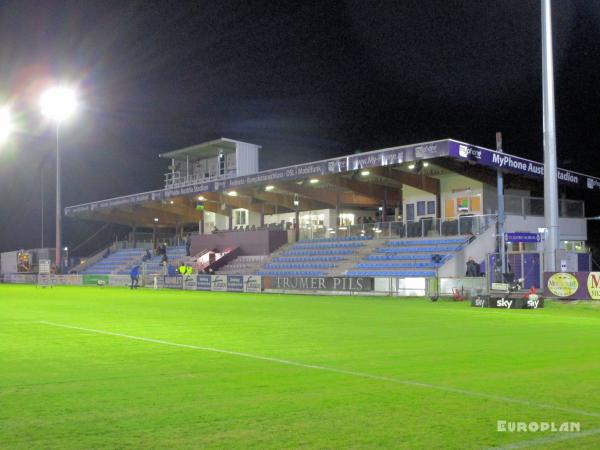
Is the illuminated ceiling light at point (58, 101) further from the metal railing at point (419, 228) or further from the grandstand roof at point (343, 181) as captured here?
the metal railing at point (419, 228)

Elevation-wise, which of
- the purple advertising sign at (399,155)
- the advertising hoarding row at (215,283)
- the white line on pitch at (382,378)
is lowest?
the white line on pitch at (382,378)

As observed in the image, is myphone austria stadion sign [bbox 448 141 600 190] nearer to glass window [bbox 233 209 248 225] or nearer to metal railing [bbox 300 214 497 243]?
metal railing [bbox 300 214 497 243]

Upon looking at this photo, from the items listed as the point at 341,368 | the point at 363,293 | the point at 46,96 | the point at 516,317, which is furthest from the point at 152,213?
the point at 341,368

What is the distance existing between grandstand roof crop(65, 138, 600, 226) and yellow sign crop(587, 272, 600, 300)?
9.99 metres

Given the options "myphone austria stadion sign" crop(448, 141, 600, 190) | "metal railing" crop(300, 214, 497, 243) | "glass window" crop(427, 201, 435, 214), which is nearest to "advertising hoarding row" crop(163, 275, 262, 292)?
"metal railing" crop(300, 214, 497, 243)

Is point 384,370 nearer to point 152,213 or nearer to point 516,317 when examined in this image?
point 516,317

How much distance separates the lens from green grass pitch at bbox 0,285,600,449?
5973 mm

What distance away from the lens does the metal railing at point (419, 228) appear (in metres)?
36.0

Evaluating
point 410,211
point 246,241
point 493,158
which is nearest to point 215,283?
point 246,241

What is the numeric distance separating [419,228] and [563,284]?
13401 millimetres

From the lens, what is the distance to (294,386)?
8.38 meters

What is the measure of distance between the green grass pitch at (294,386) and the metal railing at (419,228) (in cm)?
1975

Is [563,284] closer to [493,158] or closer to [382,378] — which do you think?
[493,158]

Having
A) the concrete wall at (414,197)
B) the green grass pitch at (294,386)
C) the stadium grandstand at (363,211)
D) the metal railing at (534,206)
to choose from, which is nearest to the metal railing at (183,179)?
the stadium grandstand at (363,211)
